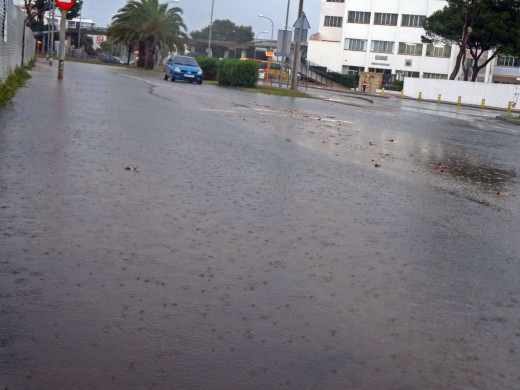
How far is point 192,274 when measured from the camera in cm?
458

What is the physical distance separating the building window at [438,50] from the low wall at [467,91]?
21499 mm

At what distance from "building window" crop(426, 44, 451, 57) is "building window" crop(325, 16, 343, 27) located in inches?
562

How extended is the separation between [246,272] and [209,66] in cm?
4743

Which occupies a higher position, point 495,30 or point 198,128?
point 495,30

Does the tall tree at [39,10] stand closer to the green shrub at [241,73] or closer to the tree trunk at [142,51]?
the tree trunk at [142,51]

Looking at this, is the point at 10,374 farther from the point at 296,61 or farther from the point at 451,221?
the point at 296,61

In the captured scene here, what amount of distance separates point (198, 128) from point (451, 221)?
7.35 m

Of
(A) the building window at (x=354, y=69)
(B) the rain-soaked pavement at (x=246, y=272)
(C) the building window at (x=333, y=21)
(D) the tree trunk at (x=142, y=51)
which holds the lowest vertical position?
(B) the rain-soaked pavement at (x=246, y=272)

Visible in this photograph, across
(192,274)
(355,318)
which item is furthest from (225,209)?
(355,318)

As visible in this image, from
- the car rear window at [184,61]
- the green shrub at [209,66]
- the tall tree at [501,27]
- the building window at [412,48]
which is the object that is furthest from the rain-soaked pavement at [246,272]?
the building window at [412,48]

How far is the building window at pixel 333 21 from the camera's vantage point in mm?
96188

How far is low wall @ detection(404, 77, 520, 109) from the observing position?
57.0 meters

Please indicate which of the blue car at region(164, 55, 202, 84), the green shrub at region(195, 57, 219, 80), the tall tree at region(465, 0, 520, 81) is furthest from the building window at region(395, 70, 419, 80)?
the blue car at region(164, 55, 202, 84)

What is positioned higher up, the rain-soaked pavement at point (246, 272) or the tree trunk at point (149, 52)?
the tree trunk at point (149, 52)
